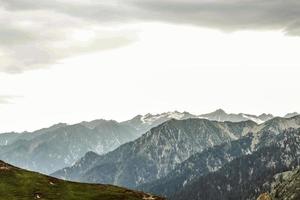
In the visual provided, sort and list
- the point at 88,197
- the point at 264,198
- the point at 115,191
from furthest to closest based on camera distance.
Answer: the point at 264,198 < the point at 115,191 < the point at 88,197

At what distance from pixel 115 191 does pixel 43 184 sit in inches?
816

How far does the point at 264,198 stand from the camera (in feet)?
529

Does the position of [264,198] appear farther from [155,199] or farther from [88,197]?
[88,197]

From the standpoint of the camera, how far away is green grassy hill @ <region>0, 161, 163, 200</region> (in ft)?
449

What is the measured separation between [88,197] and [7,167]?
33.6m

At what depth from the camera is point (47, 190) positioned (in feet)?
467

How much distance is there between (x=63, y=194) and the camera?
14050cm

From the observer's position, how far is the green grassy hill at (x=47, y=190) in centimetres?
13688

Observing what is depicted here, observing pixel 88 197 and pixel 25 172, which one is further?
pixel 25 172

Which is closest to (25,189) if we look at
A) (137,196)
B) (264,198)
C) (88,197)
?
(88,197)

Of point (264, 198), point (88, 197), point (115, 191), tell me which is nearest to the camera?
point (88, 197)

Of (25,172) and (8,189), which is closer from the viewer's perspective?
(8,189)

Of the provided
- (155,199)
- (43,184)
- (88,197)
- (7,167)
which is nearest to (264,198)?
(155,199)

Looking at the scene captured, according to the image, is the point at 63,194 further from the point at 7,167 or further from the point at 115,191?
the point at 7,167
